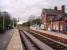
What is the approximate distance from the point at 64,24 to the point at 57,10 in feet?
121

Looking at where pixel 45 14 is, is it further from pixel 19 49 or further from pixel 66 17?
pixel 19 49

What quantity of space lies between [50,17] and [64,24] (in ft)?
107

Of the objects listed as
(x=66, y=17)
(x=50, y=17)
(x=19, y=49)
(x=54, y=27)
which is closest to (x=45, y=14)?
(x=50, y=17)

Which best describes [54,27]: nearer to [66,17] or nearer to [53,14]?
[66,17]

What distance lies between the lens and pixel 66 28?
50.0 meters

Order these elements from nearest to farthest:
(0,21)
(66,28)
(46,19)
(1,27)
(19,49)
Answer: (19,49) → (66,28) → (1,27) → (0,21) → (46,19)

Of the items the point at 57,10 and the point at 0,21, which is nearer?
the point at 0,21

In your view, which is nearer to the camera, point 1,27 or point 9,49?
point 9,49

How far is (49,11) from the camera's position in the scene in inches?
3383

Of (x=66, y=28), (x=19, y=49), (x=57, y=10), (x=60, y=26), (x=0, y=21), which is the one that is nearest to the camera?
(x=19, y=49)

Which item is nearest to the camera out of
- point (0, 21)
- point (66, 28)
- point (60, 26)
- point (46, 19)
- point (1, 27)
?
point (66, 28)

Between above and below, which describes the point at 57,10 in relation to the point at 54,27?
above

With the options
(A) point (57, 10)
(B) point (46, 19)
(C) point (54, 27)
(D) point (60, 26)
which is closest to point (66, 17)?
(D) point (60, 26)

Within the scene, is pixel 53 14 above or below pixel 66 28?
above
